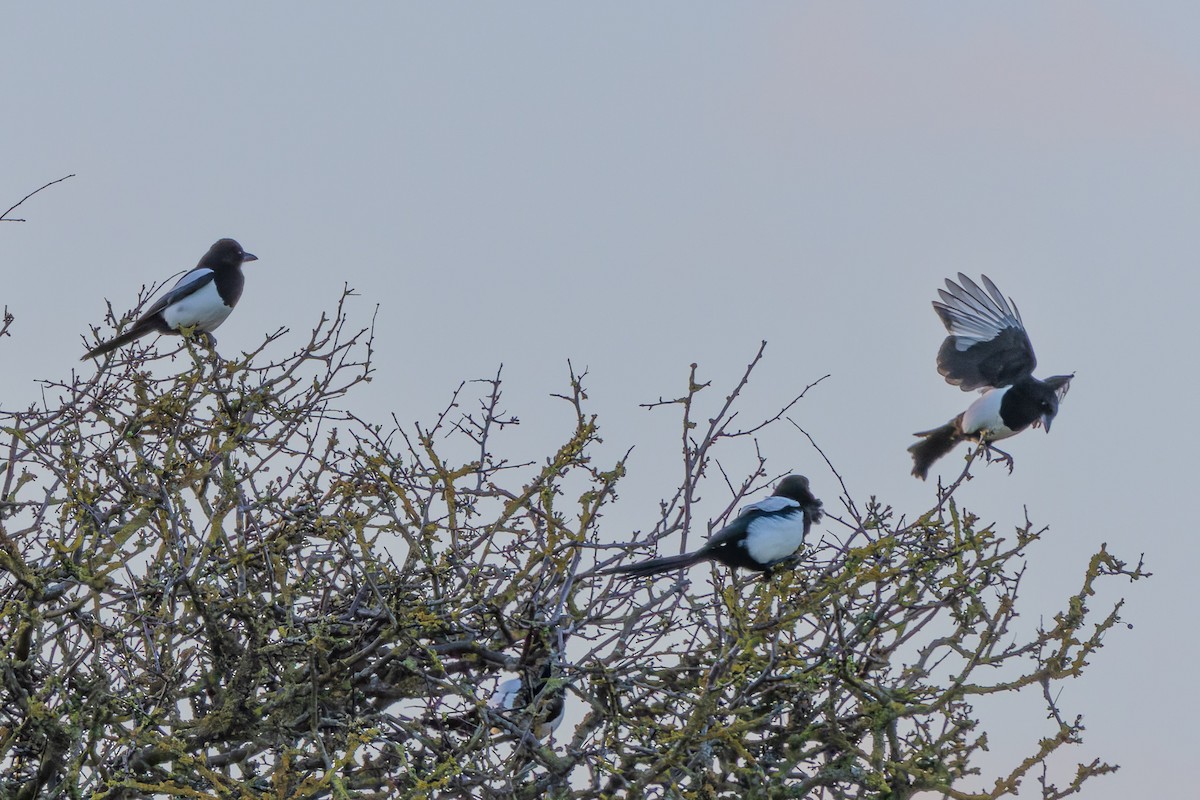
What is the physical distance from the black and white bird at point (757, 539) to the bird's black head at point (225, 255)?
3209mm

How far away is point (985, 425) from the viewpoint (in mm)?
6840

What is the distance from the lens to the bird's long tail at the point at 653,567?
12.2 feet

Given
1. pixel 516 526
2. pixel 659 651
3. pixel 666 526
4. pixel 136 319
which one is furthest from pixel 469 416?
pixel 136 319

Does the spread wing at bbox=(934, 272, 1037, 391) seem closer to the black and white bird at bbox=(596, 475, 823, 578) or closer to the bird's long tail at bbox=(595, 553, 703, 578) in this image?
the black and white bird at bbox=(596, 475, 823, 578)

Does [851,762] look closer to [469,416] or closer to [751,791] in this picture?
[751,791]

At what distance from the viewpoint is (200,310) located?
6277 millimetres

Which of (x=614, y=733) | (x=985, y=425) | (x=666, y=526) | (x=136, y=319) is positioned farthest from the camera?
(x=985, y=425)

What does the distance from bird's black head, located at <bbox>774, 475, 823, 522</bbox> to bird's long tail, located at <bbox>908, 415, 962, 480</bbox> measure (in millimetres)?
2446

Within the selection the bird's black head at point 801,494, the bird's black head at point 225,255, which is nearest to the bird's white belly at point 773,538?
the bird's black head at point 801,494

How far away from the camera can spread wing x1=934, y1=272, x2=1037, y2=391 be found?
707 cm

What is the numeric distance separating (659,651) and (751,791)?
41cm

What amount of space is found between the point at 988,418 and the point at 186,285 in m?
3.74

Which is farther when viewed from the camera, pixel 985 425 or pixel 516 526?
pixel 985 425

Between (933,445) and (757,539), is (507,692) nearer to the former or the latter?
(757,539)
